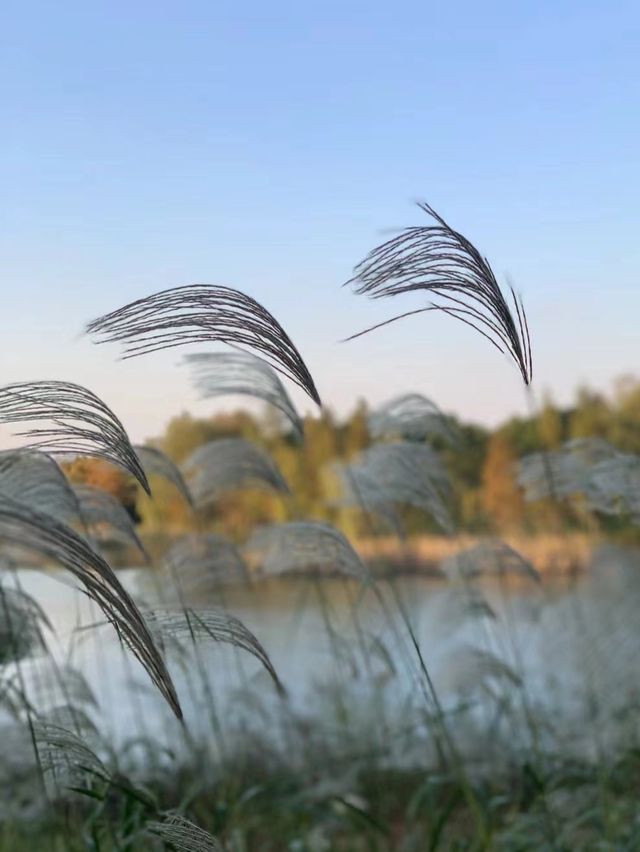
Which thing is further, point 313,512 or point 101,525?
point 313,512

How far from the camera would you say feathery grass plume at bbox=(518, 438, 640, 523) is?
124 inches

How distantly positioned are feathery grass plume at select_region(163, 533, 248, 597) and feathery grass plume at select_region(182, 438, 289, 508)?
8.7 inches

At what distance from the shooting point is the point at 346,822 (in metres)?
3.26

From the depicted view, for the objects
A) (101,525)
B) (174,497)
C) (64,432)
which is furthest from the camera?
(174,497)

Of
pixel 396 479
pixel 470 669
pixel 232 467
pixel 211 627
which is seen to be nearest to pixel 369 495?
pixel 396 479

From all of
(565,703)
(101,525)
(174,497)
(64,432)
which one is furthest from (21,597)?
(174,497)

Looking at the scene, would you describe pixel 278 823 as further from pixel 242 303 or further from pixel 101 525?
pixel 242 303

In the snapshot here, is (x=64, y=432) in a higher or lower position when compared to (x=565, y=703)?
higher

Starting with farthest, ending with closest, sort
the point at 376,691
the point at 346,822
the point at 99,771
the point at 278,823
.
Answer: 1. the point at 376,691
2. the point at 278,823
3. the point at 346,822
4. the point at 99,771

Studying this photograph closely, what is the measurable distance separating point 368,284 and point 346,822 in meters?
2.18

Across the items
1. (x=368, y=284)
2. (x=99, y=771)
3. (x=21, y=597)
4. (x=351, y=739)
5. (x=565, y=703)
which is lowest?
(x=565, y=703)

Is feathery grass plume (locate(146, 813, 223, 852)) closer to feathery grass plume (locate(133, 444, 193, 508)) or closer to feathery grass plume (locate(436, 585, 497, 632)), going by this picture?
feathery grass plume (locate(133, 444, 193, 508))

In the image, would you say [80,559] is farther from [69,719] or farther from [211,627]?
[69,719]

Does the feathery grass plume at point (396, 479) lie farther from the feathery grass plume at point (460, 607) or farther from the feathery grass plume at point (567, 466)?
the feathery grass plume at point (460, 607)
